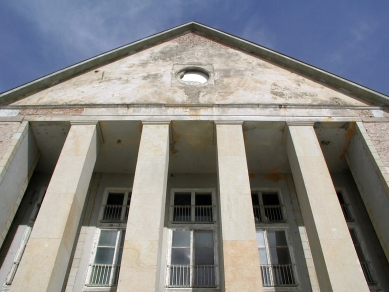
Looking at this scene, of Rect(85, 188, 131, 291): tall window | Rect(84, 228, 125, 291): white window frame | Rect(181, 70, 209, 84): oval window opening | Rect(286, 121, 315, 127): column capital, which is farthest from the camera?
Rect(181, 70, 209, 84): oval window opening

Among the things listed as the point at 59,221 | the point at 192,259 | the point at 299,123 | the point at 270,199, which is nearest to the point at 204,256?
the point at 192,259

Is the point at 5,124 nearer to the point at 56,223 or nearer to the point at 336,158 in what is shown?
the point at 56,223

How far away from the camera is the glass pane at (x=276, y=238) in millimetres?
9555

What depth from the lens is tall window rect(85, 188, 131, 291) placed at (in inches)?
345

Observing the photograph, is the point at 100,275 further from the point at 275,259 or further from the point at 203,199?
the point at 275,259

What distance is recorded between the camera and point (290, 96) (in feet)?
34.9

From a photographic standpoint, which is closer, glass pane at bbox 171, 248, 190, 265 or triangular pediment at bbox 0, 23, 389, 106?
glass pane at bbox 171, 248, 190, 265

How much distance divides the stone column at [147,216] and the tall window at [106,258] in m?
2.52

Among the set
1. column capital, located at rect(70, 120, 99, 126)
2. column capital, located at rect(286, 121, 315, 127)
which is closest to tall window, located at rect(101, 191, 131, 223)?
column capital, located at rect(70, 120, 99, 126)

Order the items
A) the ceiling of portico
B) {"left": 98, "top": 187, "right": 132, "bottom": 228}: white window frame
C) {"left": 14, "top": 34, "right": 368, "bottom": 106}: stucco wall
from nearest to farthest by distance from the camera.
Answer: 1. the ceiling of portico
2. {"left": 98, "top": 187, "right": 132, "bottom": 228}: white window frame
3. {"left": 14, "top": 34, "right": 368, "bottom": 106}: stucco wall

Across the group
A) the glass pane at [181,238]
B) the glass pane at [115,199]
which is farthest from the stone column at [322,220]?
the glass pane at [115,199]

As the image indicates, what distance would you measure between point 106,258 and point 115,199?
2059 millimetres

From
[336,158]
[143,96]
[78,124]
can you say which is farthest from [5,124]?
[336,158]

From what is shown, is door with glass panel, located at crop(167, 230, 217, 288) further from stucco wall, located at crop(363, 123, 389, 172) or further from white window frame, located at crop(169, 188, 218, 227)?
stucco wall, located at crop(363, 123, 389, 172)
